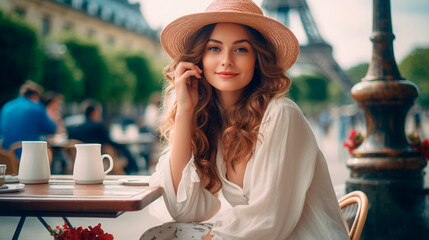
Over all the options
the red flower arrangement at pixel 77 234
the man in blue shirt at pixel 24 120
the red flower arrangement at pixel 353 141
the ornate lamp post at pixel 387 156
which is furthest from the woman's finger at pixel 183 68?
the man in blue shirt at pixel 24 120

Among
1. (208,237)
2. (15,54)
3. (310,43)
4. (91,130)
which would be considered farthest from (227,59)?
(310,43)

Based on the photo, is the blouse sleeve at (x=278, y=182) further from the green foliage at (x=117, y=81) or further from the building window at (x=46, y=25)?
the building window at (x=46, y=25)

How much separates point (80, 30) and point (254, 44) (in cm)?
3948

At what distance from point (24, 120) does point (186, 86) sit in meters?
4.58

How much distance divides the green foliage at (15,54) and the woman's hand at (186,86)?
655 inches

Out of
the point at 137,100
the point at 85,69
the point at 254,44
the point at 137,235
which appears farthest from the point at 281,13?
the point at 254,44

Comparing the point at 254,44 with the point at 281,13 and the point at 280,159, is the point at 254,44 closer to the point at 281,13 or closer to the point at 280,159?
the point at 280,159

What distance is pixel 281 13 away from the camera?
2383 cm

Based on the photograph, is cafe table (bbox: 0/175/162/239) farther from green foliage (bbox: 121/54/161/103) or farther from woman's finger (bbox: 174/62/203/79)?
green foliage (bbox: 121/54/161/103)

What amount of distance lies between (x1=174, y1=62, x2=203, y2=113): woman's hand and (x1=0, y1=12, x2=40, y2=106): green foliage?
54.6 ft

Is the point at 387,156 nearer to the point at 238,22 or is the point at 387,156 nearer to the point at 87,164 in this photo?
the point at 238,22

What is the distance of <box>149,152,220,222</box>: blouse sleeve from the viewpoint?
6.43 ft

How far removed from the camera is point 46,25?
1346 inches

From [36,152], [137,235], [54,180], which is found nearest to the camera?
[36,152]
